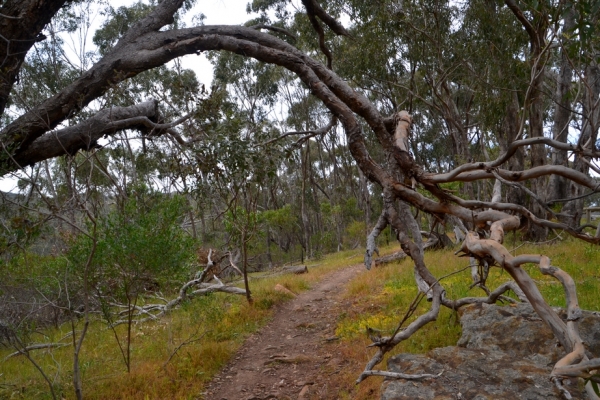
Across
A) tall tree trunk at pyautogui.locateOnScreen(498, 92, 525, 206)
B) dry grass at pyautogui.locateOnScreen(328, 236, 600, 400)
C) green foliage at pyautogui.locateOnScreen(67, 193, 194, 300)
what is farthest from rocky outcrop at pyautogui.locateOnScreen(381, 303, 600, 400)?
tall tree trunk at pyautogui.locateOnScreen(498, 92, 525, 206)

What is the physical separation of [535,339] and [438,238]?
9339mm

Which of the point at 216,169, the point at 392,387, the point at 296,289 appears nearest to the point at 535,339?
the point at 392,387

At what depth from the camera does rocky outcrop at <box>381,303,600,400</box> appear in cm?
331

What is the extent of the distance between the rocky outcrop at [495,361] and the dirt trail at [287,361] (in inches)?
70.7

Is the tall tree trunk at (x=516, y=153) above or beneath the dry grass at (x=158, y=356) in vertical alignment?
above

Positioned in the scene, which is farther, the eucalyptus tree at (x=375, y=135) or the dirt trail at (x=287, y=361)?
the dirt trail at (x=287, y=361)

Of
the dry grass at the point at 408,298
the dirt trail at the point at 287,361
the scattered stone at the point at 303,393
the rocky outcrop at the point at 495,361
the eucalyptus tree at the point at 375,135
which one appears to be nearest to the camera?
the eucalyptus tree at the point at 375,135

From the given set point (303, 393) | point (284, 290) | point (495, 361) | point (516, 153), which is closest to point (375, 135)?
point (495, 361)

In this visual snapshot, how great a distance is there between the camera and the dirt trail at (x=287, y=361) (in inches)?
225

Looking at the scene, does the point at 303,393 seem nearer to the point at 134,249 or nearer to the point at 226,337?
the point at 226,337

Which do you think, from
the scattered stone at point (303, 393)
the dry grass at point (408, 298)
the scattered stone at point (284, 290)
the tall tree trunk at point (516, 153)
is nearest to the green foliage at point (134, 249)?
the scattered stone at point (303, 393)

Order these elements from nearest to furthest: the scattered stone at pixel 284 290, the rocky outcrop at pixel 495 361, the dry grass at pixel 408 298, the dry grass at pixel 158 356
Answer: the rocky outcrop at pixel 495 361
the dry grass at pixel 408 298
the dry grass at pixel 158 356
the scattered stone at pixel 284 290

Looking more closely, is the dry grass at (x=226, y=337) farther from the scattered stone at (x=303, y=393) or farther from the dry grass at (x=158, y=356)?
the scattered stone at (x=303, y=393)

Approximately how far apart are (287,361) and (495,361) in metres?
3.49
